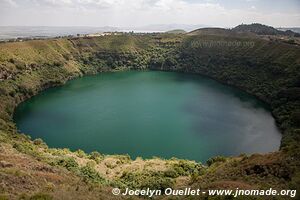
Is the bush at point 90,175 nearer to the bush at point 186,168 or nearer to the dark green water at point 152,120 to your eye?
the bush at point 186,168

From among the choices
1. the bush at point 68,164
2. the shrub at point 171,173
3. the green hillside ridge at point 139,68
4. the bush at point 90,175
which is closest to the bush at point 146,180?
the green hillside ridge at point 139,68

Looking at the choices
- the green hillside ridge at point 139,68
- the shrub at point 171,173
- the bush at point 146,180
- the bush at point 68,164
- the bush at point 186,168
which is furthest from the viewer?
the bush at point 186,168

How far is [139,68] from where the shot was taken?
5807 inches

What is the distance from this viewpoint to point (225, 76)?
386 ft

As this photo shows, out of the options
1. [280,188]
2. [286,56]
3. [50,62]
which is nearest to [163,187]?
[280,188]

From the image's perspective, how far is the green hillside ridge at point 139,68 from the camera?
1093 inches

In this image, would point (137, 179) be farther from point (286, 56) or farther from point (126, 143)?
point (286, 56)

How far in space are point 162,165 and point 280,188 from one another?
22.8 metres

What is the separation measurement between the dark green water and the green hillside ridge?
462 cm

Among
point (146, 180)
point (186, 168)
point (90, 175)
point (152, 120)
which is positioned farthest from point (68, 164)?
point (152, 120)

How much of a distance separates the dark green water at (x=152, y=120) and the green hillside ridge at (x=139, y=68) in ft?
15.1

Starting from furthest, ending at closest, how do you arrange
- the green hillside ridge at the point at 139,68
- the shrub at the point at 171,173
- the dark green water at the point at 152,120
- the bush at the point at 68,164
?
1. the dark green water at the point at 152,120
2. the shrub at the point at 171,173
3. the bush at the point at 68,164
4. the green hillside ridge at the point at 139,68

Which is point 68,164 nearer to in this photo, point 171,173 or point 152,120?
point 171,173

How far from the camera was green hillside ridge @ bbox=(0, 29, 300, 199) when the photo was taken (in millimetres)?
27750
